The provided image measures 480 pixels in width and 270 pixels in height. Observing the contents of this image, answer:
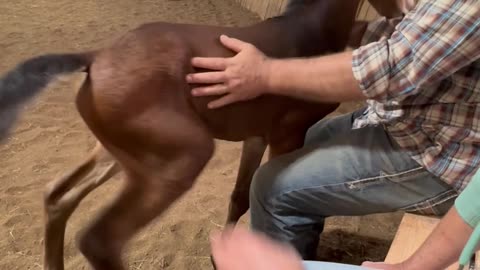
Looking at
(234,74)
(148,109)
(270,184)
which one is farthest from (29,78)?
(270,184)

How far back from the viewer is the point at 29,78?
1.38 m

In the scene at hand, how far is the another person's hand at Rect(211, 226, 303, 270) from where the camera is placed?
0.94m

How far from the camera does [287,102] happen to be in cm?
173

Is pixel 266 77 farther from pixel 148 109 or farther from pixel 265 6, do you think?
pixel 265 6

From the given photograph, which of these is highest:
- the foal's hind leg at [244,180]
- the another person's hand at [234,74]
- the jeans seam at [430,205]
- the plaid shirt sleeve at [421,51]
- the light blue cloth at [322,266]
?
the plaid shirt sleeve at [421,51]

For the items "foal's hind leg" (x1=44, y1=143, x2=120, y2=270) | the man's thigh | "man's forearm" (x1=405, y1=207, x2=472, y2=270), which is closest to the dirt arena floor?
"foal's hind leg" (x1=44, y1=143, x2=120, y2=270)

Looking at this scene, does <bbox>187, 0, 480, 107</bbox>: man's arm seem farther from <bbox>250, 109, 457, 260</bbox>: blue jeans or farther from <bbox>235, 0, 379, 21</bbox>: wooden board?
<bbox>235, 0, 379, 21</bbox>: wooden board

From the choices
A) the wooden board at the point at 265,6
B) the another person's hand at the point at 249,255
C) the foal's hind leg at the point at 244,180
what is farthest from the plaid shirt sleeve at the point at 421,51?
the wooden board at the point at 265,6

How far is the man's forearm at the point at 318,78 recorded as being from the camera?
1.40 metres

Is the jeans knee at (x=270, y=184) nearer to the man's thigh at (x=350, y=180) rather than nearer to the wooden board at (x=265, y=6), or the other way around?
the man's thigh at (x=350, y=180)

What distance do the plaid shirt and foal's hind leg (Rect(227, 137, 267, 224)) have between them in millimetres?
528

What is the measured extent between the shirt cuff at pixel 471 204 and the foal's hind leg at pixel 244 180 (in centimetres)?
92

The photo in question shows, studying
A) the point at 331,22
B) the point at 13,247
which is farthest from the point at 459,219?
the point at 13,247

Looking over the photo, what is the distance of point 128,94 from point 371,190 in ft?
2.13
